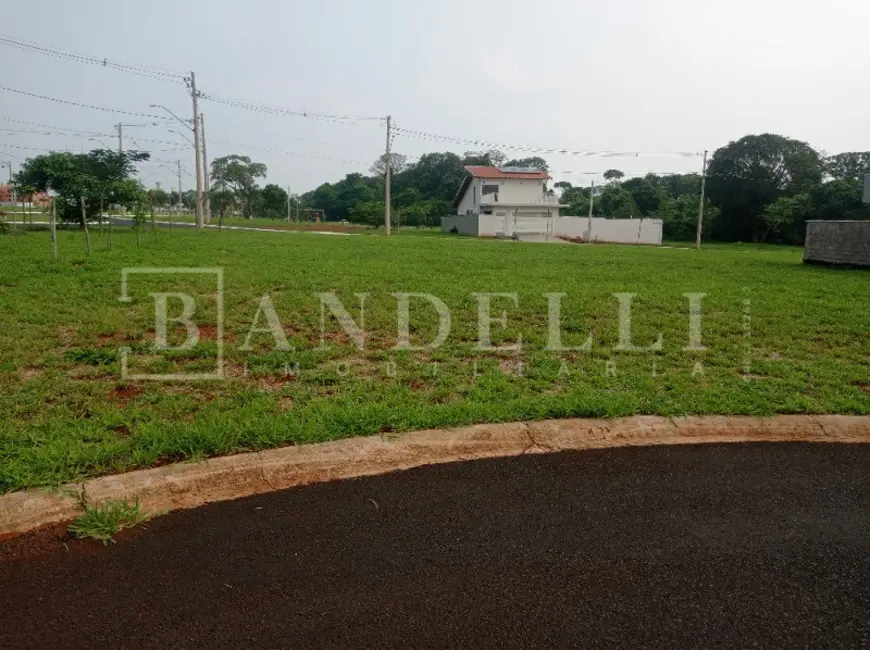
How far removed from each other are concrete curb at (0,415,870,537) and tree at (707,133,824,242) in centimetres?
4582

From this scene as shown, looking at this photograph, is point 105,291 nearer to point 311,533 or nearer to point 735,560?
point 311,533

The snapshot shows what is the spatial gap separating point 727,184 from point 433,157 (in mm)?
34170

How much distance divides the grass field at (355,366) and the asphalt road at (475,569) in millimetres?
643

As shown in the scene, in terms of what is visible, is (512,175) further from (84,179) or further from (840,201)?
(84,179)

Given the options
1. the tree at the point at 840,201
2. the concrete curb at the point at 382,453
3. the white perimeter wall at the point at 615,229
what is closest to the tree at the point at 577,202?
the white perimeter wall at the point at 615,229

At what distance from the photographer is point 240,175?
65.2m

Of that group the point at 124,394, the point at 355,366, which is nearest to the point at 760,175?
the point at 355,366

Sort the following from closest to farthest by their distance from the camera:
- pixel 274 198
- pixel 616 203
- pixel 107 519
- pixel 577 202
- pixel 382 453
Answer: pixel 107 519 → pixel 382 453 → pixel 616 203 → pixel 577 202 → pixel 274 198

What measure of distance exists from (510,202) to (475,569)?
4442 cm

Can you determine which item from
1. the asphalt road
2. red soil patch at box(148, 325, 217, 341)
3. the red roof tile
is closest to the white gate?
the red roof tile

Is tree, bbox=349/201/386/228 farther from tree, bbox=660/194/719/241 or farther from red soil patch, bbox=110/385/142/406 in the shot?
red soil patch, bbox=110/385/142/406

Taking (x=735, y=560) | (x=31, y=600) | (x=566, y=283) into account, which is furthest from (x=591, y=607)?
(x=566, y=283)

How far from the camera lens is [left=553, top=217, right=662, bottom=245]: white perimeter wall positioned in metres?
41.8

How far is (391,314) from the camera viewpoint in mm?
6914
